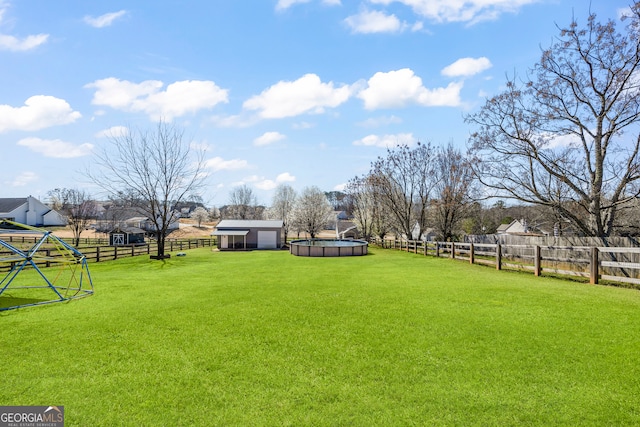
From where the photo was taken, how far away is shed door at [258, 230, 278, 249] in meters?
36.2

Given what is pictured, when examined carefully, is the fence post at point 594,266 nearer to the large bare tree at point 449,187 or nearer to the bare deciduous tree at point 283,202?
the large bare tree at point 449,187

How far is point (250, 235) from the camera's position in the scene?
36188 millimetres

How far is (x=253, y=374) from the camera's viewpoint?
173 inches

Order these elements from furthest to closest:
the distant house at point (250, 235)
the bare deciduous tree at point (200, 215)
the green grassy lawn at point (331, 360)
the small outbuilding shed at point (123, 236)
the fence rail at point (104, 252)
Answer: the bare deciduous tree at point (200, 215) → the small outbuilding shed at point (123, 236) → the distant house at point (250, 235) → the fence rail at point (104, 252) → the green grassy lawn at point (331, 360)

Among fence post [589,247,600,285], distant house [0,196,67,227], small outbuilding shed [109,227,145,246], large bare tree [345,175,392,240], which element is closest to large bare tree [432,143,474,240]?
large bare tree [345,175,392,240]

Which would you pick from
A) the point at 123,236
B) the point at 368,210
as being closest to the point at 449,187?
the point at 368,210

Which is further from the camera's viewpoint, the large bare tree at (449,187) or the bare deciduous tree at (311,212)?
the bare deciduous tree at (311,212)

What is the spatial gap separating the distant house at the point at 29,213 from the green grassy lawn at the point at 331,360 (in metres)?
66.7

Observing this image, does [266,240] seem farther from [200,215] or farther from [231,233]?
[200,215]

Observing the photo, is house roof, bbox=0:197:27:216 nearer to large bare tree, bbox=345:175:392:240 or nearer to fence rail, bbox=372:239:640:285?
large bare tree, bbox=345:175:392:240

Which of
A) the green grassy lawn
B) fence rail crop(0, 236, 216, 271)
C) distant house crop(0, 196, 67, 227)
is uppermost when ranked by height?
distant house crop(0, 196, 67, 227)

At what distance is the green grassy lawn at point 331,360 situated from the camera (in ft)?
11.7

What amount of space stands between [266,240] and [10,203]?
5282 cm

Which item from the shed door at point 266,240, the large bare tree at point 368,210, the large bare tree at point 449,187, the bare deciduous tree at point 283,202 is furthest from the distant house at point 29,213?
the large bare tree at point 449,187
